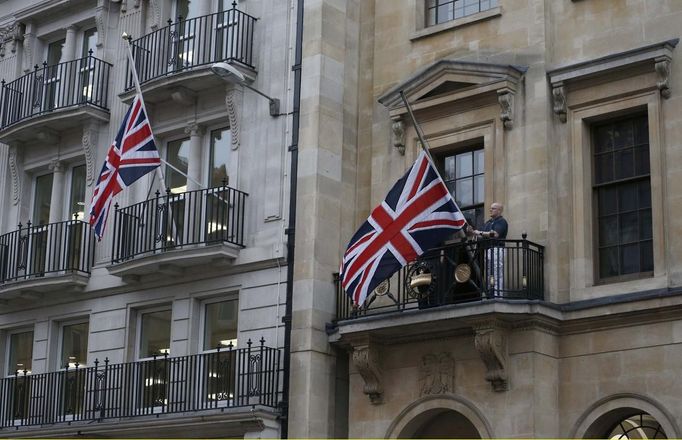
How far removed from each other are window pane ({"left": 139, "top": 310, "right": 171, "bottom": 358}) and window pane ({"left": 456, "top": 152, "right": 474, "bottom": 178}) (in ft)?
22.5

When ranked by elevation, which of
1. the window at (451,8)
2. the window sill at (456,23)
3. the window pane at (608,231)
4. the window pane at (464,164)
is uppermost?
the window at (451,8)

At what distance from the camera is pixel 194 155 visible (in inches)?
1119

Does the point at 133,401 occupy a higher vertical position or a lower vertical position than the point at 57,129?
lower

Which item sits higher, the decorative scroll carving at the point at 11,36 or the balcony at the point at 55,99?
the decorative scroll carving at the point at 11,36

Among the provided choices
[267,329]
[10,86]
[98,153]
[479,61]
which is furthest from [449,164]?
[10,86]

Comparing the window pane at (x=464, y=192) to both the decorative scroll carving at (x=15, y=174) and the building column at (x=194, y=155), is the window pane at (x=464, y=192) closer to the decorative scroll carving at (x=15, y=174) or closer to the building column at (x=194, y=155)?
the building column at (x=194, y=155)

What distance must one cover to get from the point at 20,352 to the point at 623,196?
1451 centimetres

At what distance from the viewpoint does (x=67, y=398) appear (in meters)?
28.8

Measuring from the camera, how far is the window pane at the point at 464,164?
25.2m

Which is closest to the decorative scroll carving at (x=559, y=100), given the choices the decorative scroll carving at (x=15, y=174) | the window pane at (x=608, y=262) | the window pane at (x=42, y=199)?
the window pane at (x=608, y=262)

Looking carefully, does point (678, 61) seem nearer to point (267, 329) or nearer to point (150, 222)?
point (267, 329)

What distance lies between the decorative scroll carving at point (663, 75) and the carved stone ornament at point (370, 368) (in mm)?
6499

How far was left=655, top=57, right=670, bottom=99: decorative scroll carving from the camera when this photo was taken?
22.6 m

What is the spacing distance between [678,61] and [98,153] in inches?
518
